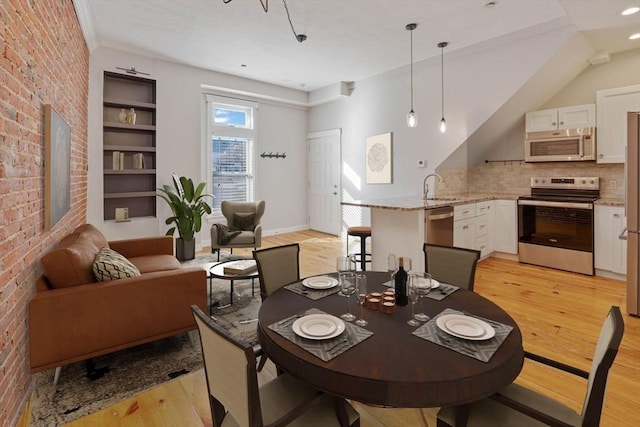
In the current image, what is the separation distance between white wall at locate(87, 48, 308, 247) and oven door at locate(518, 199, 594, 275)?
4.45 metres

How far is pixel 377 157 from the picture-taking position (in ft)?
20.1

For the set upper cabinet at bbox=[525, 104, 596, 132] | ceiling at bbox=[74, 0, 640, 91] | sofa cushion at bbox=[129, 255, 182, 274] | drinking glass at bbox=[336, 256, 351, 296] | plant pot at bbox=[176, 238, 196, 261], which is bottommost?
plant pot at bbox=[176, 238, 196, 261]

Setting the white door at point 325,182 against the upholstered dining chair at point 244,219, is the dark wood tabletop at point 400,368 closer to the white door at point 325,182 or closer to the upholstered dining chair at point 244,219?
the upholstered dining chair at point 244,219

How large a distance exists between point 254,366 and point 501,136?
5.45 m

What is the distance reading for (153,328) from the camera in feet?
7.34

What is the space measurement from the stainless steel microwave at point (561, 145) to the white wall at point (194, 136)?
441 centimetres

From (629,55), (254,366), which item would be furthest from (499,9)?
(254,366)

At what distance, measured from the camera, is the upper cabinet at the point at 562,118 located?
13.7 ft

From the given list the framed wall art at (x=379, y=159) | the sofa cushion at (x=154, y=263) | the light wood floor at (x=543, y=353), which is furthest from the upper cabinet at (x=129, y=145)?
the framed wall art at (x=379, y=159)

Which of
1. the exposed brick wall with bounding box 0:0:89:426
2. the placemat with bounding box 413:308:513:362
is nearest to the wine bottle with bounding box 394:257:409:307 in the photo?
the placemat with bounding box 413:308:513:362

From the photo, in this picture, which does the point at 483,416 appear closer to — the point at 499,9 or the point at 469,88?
the point at 499,9

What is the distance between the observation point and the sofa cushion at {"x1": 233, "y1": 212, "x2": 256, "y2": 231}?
5.28 m

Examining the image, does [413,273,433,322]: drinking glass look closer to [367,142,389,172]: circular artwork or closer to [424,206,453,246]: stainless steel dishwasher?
[424,206,453,246]: stainless steel dishwasher

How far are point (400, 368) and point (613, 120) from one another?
469cm
